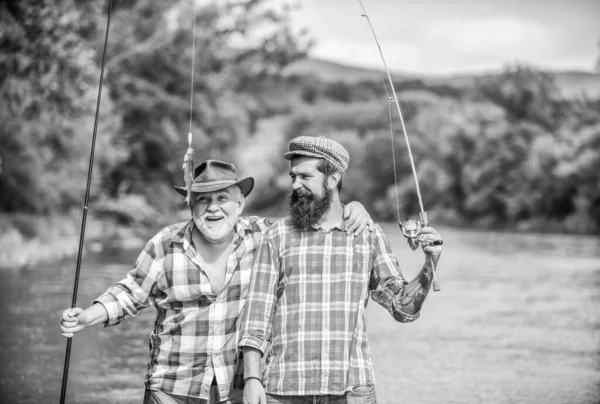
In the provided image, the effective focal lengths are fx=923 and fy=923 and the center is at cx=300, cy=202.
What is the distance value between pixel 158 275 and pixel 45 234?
57.4ft

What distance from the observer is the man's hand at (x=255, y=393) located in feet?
12.0

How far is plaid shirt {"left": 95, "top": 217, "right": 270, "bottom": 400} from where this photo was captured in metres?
4.09

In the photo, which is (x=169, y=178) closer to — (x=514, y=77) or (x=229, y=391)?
(x=229, y=391)

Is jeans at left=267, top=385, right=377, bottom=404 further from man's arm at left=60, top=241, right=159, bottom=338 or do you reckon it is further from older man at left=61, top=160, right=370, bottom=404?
man's arm at left=60, top=241, right=159, bottom=338

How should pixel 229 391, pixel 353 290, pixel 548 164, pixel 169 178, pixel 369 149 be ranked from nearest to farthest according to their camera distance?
pixel 353 290
pixel 229 391
pixel 169 178
pixel 548 164
pixel 369 149

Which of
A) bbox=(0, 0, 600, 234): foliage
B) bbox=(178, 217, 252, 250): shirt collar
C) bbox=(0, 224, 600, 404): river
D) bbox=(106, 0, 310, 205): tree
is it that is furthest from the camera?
bbox=(106, 0, 310, 205): tree

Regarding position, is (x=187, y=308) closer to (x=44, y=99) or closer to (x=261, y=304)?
(x=261, y=304)

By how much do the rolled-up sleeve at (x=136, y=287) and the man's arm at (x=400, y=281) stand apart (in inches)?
40.4

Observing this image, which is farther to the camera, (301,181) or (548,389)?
(548,389)

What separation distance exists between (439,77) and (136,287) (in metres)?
99.8

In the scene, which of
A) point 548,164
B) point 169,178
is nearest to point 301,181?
point 169,178

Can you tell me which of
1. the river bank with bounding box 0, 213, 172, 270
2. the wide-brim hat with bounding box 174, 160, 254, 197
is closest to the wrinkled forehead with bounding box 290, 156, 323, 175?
the wide-brim hat with bounding box 174, 160, 254, 197

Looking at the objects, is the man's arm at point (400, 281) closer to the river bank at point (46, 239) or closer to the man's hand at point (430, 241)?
the man's hand at point (430, 241)

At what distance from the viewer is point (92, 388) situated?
789 cm
